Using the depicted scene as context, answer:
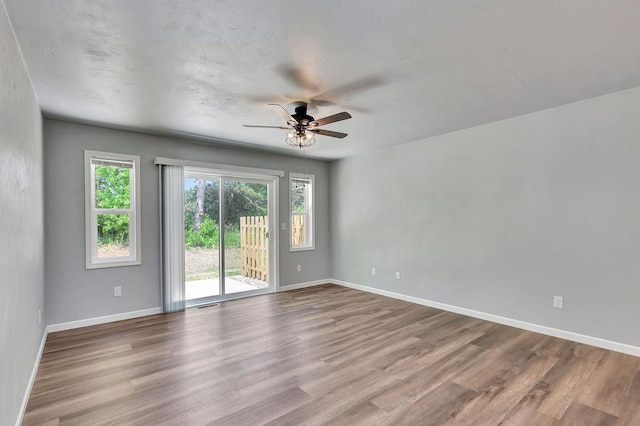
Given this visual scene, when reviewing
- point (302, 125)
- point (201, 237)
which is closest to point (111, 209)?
point (201, 237)

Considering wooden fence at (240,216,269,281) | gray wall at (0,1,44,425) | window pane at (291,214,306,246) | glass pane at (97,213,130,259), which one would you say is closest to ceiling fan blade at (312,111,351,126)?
gray wall at (0,1,44,425)

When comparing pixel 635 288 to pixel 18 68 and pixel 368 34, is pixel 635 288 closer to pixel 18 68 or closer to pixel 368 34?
pixel 368 34

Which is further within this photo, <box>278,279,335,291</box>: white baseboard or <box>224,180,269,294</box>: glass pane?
<box>278,279,335,291</box>: white baseboard

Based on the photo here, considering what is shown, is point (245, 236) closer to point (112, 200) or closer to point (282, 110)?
point (112, 200)

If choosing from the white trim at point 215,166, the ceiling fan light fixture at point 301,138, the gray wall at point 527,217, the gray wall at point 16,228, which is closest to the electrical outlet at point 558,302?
the gray wall at point 527,217

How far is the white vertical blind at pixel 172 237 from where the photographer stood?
14.8 ft

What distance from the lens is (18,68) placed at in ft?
7.34

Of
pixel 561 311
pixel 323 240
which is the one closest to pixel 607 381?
pixel 561 311

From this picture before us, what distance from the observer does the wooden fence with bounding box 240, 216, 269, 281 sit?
545cm

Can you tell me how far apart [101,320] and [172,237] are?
1.32m

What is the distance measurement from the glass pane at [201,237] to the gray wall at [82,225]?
0.44 meters

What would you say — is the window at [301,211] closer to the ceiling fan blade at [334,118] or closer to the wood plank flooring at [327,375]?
the wood plank flooring at [327,375]

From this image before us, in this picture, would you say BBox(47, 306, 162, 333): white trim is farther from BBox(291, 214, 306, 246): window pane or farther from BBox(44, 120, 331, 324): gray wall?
BBox(291, 214, 306, 246): window pane

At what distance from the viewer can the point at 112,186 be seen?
4.25m
